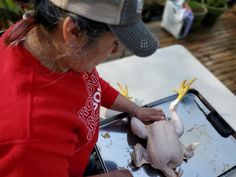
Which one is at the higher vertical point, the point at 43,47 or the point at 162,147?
the point at 43,47

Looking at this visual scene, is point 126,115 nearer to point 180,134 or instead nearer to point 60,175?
point 180,134

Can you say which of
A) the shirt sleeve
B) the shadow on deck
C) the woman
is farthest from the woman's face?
the shadow on deck

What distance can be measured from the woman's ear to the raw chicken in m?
0.38

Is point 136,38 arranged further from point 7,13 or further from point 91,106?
point 7,13

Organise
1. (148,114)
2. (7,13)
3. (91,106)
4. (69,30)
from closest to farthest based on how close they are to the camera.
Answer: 1. (69,30)
2. (91,106)
3. (148,114)
4. (7,13)

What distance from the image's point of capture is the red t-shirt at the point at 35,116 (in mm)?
396

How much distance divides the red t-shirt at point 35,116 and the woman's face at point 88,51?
0.08 ft

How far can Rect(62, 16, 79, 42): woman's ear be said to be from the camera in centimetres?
40

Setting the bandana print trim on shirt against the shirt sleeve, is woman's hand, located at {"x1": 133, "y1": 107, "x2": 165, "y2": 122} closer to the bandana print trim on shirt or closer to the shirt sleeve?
the shirt sleeve

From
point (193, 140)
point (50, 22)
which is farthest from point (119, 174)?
point (50, 22)

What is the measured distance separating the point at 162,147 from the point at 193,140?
165 mm

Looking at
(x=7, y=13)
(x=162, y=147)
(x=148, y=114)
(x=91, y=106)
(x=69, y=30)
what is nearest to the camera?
(x=69, y=30)

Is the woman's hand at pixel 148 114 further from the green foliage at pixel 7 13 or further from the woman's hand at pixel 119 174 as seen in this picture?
the green foliage at pixel 7 13

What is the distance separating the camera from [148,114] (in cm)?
77
